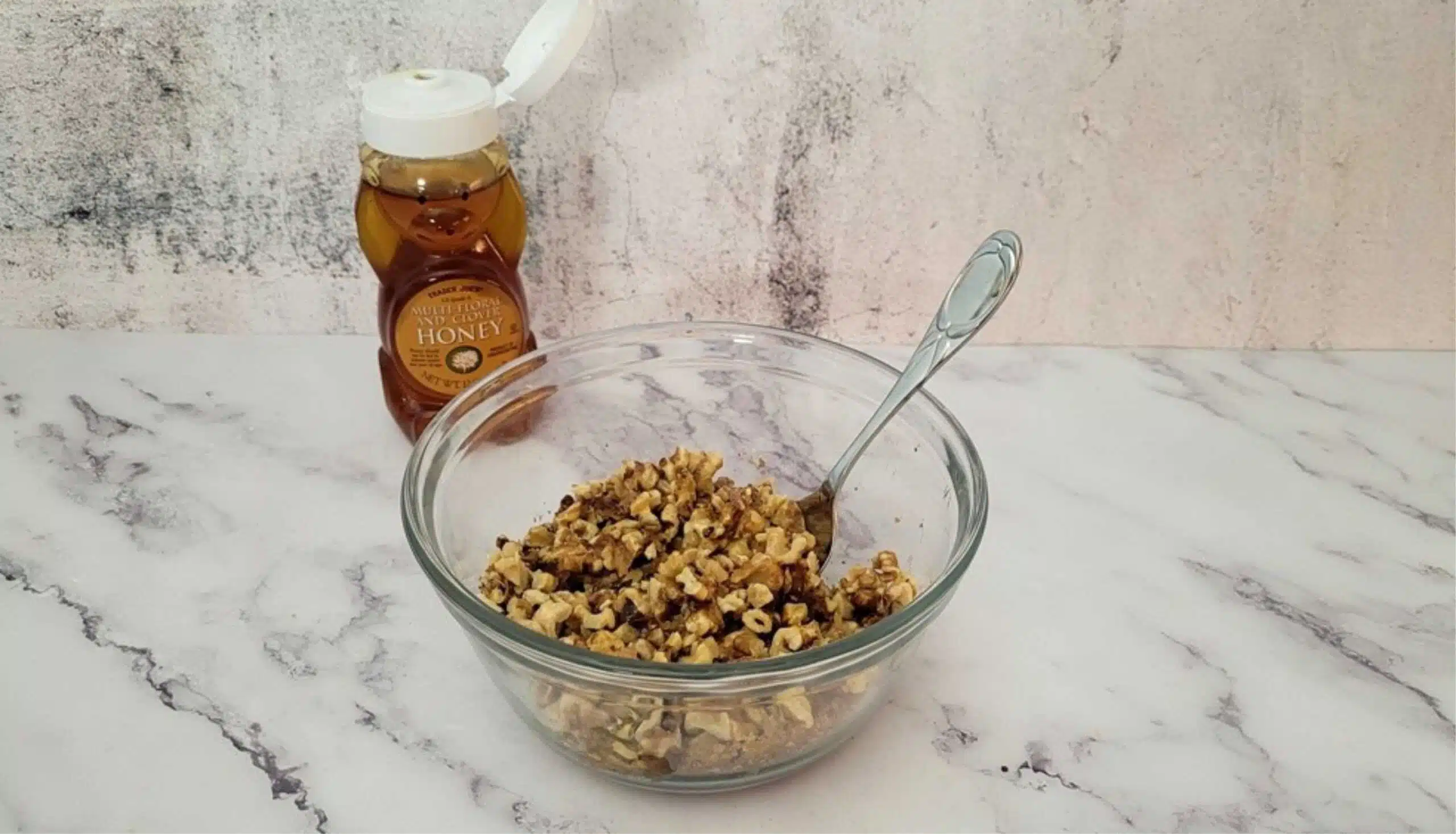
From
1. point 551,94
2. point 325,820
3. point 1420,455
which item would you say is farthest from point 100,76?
point 1420,455

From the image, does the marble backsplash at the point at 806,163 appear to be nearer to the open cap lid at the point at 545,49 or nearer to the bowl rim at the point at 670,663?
the open cap lid at the point at 545,49

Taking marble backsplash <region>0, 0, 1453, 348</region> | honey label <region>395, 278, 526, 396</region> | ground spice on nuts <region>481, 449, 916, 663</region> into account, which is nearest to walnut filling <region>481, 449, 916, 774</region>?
ground spice on nuts <region>481, 449, 916, 663</region>

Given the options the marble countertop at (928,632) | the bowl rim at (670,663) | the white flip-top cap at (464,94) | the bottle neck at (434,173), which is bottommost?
the marble countertop at (928,632)

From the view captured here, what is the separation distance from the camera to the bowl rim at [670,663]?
50 centimetres

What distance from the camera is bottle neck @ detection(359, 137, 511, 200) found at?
74 centimetres

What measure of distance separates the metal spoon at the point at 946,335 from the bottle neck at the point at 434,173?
11.0 inches

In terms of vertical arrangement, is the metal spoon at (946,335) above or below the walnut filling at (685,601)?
above

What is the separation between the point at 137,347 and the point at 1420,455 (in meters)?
0.93

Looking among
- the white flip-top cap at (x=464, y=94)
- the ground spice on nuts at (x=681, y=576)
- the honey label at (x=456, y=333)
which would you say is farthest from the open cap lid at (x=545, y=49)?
the ground spice on nuts at (x=681, y=576)

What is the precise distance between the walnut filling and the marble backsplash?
0.25 meters

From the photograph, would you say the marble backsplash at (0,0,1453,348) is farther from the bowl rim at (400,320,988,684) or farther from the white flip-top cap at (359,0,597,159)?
the bowl rim at (400,320,988,684)

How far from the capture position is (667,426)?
0.80m

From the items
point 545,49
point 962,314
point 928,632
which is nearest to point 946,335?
point 962,314

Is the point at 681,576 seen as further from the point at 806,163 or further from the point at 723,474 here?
the point at 806,163
